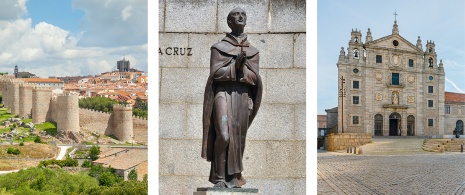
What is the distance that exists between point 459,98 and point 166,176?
18.2ft

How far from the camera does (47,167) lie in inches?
427

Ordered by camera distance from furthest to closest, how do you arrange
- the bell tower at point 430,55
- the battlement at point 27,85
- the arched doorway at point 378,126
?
the battlement at point 27,85, the arched doorway at point 378,126, the bell tower at point 430,55

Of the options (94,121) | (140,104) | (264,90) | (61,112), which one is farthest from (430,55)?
(61,112)

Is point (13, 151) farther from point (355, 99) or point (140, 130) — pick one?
point (355, 99)

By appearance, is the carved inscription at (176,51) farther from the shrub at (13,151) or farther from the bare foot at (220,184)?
the shrub at (13,151)

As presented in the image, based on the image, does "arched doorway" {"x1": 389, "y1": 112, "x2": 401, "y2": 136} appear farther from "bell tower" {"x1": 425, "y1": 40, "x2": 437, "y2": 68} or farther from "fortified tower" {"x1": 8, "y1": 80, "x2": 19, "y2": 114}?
"fortified tower" {"x1": 8, "y1": 80, "x2": 19, "y2": 114}

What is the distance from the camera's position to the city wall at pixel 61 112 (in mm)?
12086

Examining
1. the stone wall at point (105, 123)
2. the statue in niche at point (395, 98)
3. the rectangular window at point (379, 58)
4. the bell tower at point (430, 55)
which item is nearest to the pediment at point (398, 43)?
the bell tower at point (430, 55)

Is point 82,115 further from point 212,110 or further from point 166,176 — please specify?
point 212,110

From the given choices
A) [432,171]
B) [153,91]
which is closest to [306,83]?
[153,91]

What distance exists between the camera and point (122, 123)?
39.6ft

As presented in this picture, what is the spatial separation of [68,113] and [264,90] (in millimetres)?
9577

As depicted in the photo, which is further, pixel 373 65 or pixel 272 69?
pixel 373 65

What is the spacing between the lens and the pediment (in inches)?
343
